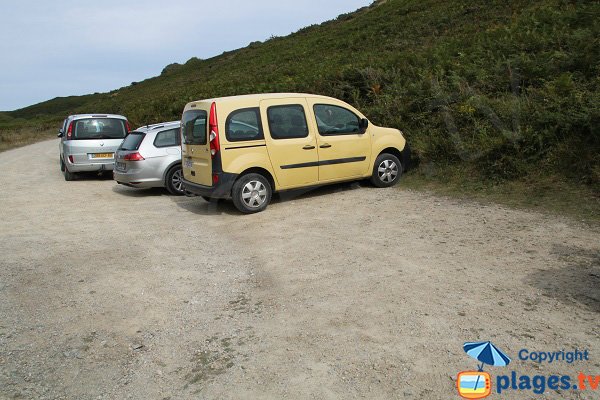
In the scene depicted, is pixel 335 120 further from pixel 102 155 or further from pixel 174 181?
pixel 102 155

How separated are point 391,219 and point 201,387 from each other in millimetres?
4582

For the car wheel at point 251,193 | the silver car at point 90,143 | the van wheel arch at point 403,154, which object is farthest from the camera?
the silver car at point 90,143

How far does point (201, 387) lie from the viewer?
3.44 m

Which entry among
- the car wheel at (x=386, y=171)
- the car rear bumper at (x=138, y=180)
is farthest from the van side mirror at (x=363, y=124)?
the car rear bumper at (x=138, y=180)

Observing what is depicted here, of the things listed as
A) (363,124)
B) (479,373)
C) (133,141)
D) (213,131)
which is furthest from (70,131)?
(479,373)

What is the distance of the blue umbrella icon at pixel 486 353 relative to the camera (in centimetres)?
349

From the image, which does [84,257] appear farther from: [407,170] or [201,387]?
[407,170]

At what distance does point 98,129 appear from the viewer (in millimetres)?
13352

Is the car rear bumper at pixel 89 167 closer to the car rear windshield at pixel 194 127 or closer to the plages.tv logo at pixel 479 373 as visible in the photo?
the car rear windshield at pixel 194 127

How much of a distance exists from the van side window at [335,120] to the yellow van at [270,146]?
0.02 m

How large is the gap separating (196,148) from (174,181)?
252 cm

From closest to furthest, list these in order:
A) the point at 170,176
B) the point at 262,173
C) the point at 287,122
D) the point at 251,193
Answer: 1. the point at 251,193
2. the point at 262,173
3. the point at 287,122
4. the point at 170,176

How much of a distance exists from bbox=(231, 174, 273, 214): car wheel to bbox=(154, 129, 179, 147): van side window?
3.29 m

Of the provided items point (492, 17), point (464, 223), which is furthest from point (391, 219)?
point (492, 17)
